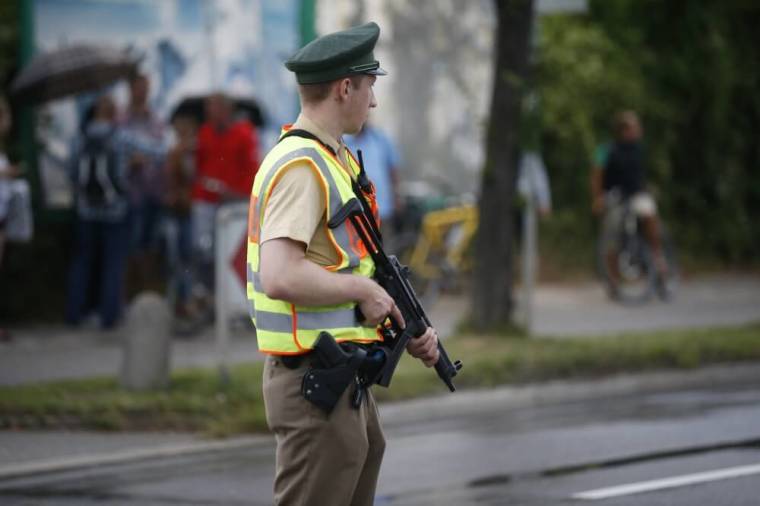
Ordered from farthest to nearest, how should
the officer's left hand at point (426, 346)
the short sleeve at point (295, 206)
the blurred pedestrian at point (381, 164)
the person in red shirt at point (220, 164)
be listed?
the blurred pedestrian at point (381, 164), the person in red shirt at point (220, 164), the officer's left hand at point (426, 346), the short sleeve at point (295, 206)

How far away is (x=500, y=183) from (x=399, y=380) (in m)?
2.41

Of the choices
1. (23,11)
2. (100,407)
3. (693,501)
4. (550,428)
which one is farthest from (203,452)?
(23,11)

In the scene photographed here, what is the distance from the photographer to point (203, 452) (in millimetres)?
8766

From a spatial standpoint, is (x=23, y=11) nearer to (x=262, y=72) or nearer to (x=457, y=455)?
(x=262, y=72)

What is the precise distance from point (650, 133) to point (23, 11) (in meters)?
8.68

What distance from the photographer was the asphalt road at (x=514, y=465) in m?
7.26

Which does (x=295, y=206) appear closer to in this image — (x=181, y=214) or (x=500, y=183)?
(x=500, y=183)

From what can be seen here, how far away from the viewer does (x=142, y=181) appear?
13.7m

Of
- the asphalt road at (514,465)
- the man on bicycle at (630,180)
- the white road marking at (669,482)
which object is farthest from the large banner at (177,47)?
the white road marking at (669,482)

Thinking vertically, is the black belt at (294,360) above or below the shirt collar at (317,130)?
below

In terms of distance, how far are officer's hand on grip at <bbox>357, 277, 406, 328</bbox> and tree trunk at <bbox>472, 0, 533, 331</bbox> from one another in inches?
300

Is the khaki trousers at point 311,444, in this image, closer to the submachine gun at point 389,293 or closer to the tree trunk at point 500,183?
the submachine gun at point 389,293

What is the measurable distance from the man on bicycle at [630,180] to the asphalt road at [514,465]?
6199mm

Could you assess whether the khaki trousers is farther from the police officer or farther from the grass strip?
the grass strip
